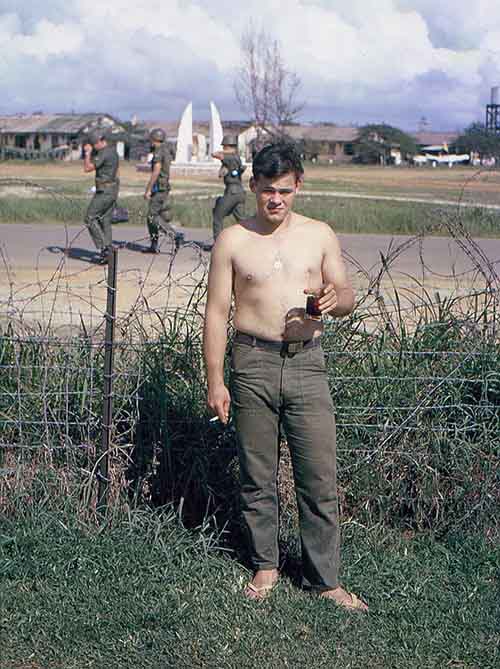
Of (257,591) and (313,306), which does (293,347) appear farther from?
(257,591)

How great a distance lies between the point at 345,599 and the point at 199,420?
1266 millimetres

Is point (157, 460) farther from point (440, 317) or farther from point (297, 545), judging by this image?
point (440, 317)

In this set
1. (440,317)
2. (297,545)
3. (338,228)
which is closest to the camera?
(297,545)

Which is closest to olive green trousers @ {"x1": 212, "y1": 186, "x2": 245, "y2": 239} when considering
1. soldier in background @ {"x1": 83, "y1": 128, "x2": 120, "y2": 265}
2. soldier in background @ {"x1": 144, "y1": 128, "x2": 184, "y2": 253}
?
soldier in background @ {"x1": 144, "y1": 128, "x2": 184, "y2": 253}

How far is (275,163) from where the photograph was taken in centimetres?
400

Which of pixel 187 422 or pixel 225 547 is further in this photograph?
pixel 187 422

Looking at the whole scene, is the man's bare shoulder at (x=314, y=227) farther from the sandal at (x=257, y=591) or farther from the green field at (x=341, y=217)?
the green field at (x=341, y=217)

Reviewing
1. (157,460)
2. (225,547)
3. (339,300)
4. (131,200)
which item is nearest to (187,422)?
(157,460)

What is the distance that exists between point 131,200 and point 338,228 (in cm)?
921

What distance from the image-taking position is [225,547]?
471 cm

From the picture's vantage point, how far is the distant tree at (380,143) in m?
104

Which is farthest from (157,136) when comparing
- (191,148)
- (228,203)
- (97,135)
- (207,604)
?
(191,148)

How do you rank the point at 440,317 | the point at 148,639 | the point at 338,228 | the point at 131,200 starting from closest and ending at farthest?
the point at 148,639 < the point at 440,317 < the point at 338,228 < the point at 131,200

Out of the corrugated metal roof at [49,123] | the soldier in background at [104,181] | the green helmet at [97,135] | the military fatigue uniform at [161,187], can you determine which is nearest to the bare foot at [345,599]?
the soldier in background at [104,181]
